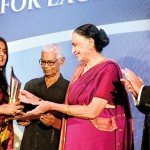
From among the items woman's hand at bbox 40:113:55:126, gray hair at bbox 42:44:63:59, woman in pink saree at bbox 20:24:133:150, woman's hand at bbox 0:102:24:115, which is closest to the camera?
woman in pink saree at bbox 20:24:133:150

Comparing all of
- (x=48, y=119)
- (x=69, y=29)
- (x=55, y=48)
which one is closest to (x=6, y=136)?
(x=48, y=119)

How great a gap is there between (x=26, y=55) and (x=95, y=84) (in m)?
0.92

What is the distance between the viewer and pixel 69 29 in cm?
282

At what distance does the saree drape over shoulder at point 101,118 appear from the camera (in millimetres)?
2164

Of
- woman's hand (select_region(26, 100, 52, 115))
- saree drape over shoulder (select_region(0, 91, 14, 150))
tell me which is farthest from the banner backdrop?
woman's hand (select_region(26, 100, 52, 115))

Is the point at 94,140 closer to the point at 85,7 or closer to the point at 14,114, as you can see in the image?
the point at 14,114

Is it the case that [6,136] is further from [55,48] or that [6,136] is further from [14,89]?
[55,48]

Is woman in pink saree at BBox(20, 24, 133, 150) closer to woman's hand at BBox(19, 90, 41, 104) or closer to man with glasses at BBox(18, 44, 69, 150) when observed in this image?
woman's hand at BBox(19, 90, 41, 104)

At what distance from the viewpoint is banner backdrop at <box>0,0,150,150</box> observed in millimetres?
2604

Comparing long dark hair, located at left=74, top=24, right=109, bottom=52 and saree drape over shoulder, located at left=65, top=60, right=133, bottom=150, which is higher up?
long dark hair, located at left=74, top=24, right=109, bottom=52

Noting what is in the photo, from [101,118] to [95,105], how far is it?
0.10 meters

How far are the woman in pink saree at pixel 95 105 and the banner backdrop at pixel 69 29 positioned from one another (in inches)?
16.4

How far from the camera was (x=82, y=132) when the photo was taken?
219cm

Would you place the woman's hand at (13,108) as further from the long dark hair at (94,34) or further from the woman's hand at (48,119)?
the long dark hair at (94,34)
